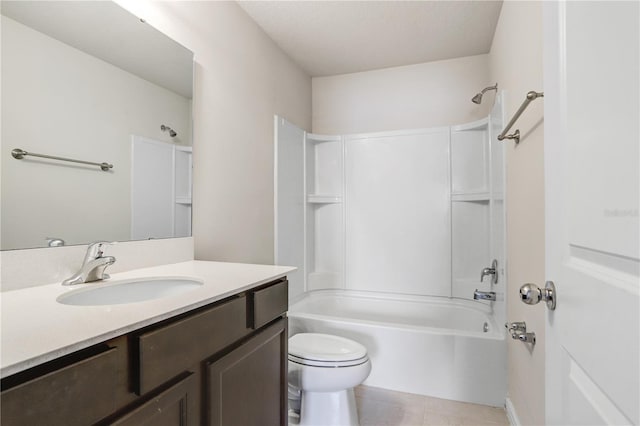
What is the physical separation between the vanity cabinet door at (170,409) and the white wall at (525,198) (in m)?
1.26

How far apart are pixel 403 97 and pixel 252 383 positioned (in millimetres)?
2678

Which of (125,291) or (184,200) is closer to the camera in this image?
(125,291)

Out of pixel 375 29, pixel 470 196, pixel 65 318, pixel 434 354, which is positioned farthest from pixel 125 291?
pixel 470 196

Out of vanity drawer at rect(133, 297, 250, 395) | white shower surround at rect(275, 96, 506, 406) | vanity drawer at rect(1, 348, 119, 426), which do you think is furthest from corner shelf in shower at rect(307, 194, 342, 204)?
vanity drawer at rect(1, 348, 119, 426)

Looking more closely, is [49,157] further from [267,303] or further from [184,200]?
[267,303]

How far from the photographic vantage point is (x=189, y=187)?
5.24 ft

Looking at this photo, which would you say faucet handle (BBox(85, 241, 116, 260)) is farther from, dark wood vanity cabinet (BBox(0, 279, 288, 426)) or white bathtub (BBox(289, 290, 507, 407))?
white bathtub (BBox(289, 290, 507, 407))

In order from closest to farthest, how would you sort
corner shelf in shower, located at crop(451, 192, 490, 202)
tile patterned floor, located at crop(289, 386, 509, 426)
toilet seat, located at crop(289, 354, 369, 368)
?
toilet seat, located at crop(289, 354, 369, 368) < tile patterned floor, located at crop(289, 386, 509, 426) < corner shelf in shower, located at crop(451, 192, 490, 202)

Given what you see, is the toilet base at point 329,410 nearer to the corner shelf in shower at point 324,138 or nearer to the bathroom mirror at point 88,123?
the bathroom mirror at point 88,123

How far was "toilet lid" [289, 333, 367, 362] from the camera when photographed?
166 centimetres

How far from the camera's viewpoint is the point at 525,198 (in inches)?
59.7

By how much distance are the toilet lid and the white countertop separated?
0.75 m

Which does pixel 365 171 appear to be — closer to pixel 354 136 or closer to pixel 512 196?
pixel 354 136

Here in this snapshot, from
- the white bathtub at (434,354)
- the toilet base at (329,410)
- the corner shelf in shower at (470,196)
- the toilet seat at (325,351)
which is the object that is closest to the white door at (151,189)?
the toilet seat at (325,351)
